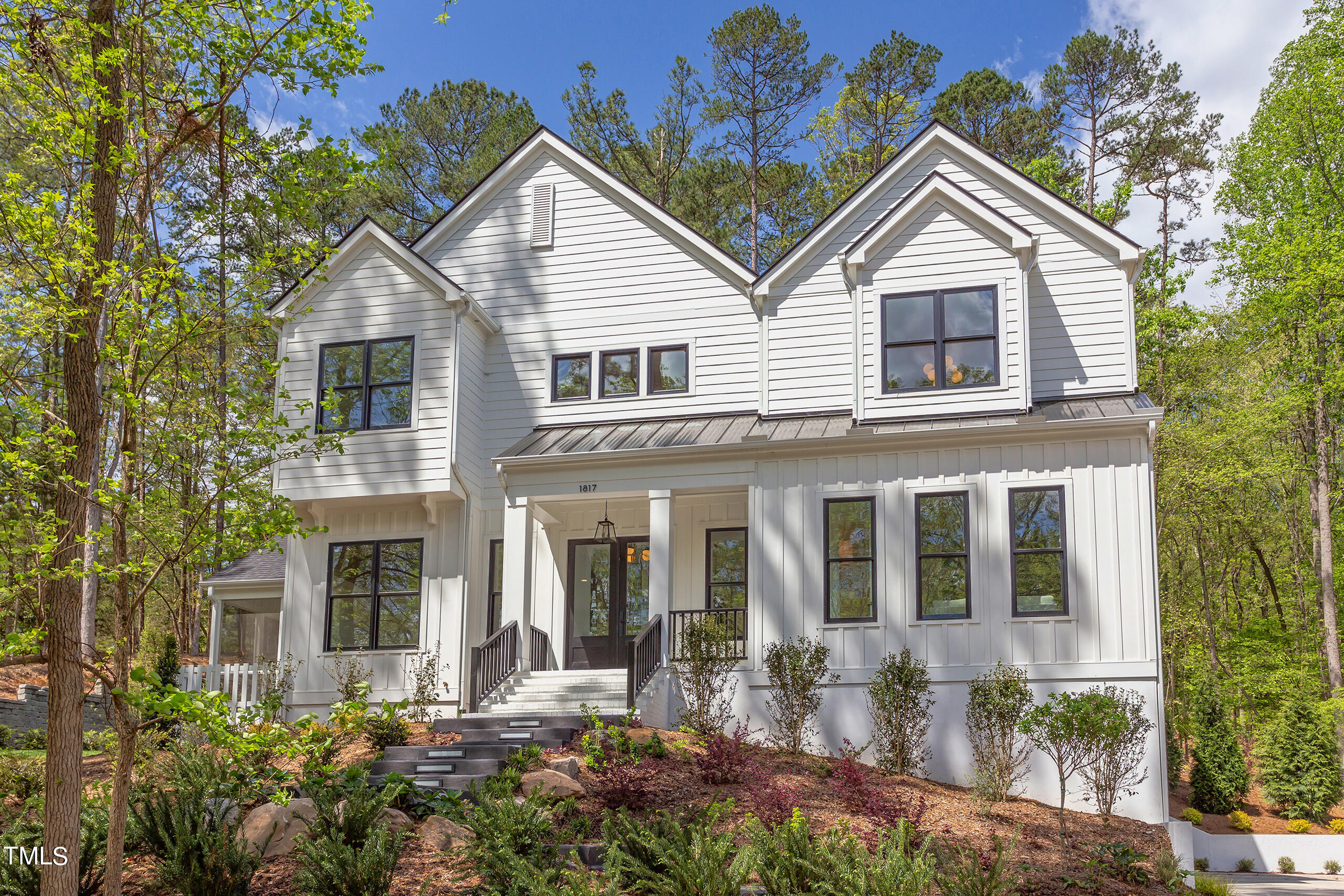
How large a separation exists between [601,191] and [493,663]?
7.96m

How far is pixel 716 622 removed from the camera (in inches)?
549

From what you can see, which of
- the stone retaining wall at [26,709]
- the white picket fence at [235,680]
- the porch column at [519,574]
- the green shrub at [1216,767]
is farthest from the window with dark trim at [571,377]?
the green shrub at [1216,767]

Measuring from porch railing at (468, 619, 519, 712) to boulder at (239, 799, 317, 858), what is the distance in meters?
4.26

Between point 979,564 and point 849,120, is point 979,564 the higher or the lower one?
the lower one

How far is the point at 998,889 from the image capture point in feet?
24.8

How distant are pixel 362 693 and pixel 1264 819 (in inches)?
702

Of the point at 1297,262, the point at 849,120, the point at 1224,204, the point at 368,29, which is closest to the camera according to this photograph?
the point at 368,29

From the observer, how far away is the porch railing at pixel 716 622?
555 inches

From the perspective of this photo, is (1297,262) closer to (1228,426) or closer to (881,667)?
(1228,426)

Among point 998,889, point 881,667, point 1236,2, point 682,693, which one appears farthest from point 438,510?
point 1236,2

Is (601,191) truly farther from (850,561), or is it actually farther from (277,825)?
(277,825)

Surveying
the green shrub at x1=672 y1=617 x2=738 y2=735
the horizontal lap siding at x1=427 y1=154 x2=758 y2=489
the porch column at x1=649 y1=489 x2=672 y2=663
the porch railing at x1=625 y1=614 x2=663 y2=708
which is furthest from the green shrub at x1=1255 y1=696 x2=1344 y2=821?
the porch railing at x1=625 y1=614 x2=663 y2=708

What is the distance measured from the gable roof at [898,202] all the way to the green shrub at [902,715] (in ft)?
19.7

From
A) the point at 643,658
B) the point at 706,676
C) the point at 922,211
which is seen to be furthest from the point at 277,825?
the point at 922,211
